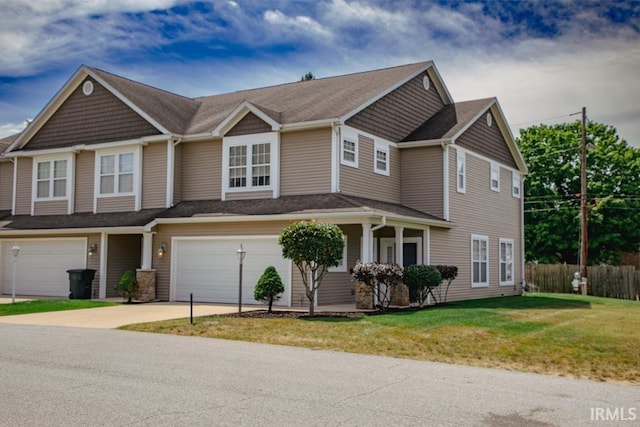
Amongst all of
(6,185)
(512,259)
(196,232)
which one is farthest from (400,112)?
(6,185)

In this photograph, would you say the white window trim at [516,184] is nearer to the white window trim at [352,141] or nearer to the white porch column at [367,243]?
the white window trim at [352,141]

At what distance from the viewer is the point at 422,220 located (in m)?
21.5

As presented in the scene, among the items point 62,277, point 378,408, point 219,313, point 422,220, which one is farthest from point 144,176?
point 378,408

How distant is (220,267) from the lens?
22234mm

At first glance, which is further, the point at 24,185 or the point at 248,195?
the point at 24,185

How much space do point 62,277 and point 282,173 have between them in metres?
9.78

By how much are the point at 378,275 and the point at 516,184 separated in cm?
1500

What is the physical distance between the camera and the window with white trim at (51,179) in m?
26.8

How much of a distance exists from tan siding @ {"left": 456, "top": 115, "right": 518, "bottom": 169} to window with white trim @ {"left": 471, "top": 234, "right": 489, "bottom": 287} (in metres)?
3.58

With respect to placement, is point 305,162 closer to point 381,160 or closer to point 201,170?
A: point 381,160

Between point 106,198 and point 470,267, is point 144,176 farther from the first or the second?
point 470,267

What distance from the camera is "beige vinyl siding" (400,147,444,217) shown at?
24.1 meters

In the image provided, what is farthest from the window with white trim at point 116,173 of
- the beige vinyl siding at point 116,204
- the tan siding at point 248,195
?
the tan siding at point 248,195

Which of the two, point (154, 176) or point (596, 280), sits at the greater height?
point (154, 176)
